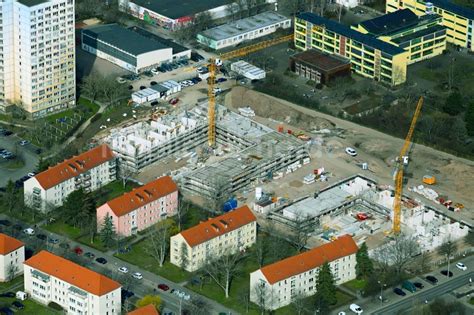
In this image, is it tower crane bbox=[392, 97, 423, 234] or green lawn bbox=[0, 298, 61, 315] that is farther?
tower crane bbox=[392, 97, 423, 234]

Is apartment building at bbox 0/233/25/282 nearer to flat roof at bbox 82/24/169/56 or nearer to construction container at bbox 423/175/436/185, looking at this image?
construction container at bbox 423/175/436/185

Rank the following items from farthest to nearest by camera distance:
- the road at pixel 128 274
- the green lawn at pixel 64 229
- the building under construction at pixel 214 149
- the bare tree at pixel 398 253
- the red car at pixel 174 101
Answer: the red car at pixel 174 101, the building under construction at pixel 214 149, the green lawn at pixel 64 229, the bare tree at pixel 398 253, the road at pixel 128 274

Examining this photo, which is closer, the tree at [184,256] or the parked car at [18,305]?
the parked car at [18,305]

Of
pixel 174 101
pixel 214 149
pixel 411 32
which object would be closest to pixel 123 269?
pixel 214 149

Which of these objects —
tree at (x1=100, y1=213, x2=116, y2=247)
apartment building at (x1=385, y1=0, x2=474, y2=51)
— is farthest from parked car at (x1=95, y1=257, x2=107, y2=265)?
apartment building at (x1=385, y1=0, x2=474, y2=51)

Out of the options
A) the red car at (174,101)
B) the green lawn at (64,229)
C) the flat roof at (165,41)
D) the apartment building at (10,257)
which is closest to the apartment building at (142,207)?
the green lawn at (64,229)

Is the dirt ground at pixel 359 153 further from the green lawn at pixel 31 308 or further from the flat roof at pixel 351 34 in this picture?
the green lawn at pixel 31 308

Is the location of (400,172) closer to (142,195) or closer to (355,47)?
(142,195)
